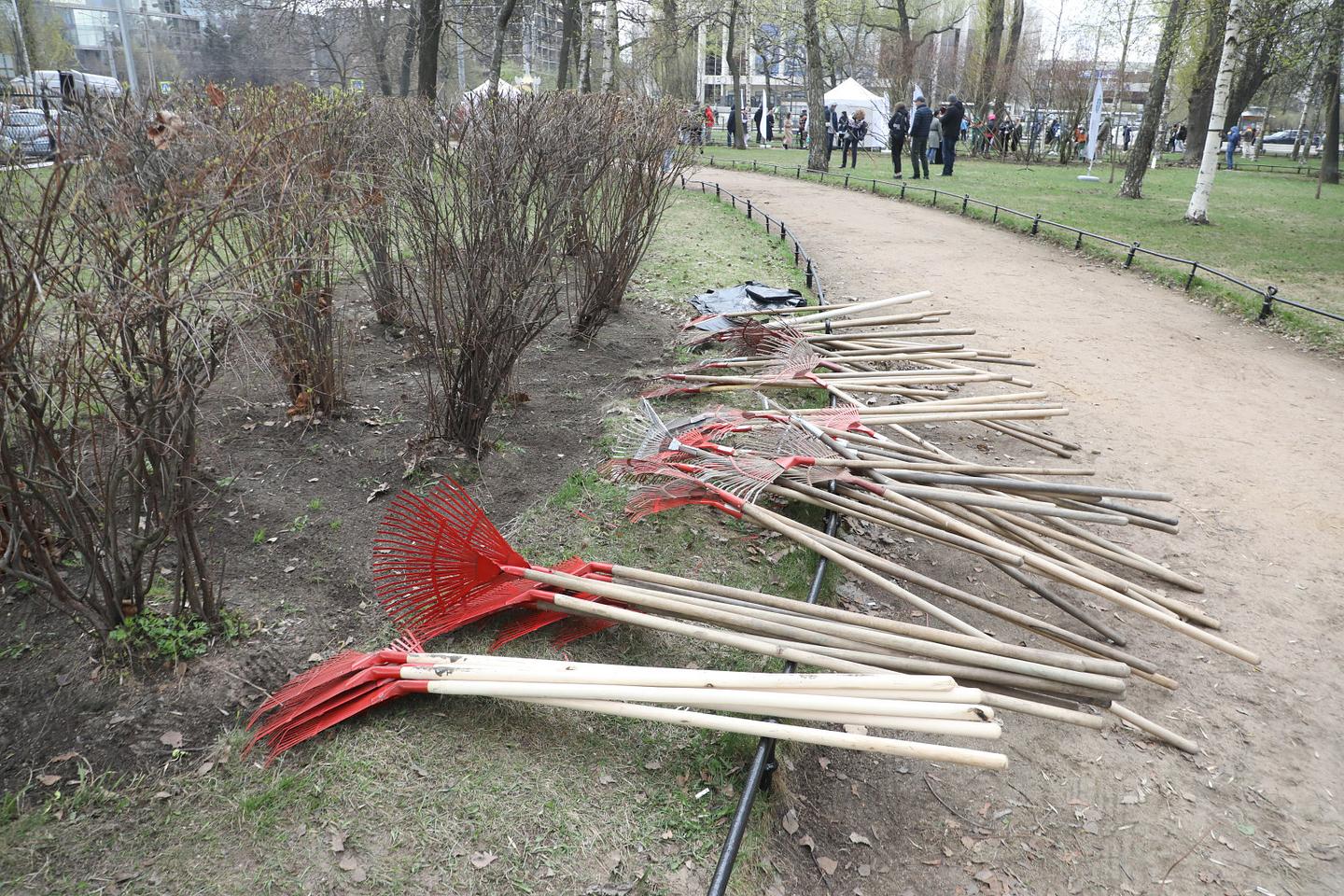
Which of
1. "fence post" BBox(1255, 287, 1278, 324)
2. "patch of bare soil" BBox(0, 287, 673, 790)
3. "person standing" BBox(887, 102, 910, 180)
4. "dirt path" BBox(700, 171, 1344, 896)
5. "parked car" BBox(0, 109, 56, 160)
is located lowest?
"dirt path" BBox(700, 171, 1344, 896)

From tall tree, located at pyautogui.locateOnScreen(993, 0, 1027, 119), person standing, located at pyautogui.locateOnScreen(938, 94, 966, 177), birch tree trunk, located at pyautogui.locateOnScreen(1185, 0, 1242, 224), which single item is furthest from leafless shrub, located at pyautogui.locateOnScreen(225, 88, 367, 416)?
tall tree, located at pyautogui.locateOnScreen(993, 0, 1027, 119)

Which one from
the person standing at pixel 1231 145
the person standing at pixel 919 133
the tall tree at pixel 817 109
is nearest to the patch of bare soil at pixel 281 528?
the person standing at pixel 919 133

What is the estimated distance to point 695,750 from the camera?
3021mm

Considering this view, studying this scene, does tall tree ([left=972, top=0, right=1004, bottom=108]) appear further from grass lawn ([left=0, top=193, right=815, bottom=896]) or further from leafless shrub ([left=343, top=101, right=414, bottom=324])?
grass lawn ([left=0, top=193, right=815, bottom=896])

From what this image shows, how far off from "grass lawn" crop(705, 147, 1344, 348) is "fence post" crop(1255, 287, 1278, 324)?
9 centimetres

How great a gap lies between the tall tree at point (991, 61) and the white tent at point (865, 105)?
332 centimetres

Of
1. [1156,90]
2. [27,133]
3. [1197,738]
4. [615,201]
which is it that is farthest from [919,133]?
[27,133]

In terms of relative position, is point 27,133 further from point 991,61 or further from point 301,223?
→ point 991,61

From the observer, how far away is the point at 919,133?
1853cm

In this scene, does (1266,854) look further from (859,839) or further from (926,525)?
(926,525)

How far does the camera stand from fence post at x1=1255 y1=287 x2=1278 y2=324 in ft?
29.0

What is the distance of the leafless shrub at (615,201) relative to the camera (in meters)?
6.87

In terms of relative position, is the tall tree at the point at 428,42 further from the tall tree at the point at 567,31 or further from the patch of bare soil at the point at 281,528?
the patch of bare soil at the point at 281,528

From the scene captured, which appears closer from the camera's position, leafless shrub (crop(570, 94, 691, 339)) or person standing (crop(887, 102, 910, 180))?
leafless shrub (crop(570, 94, 691, 339))
